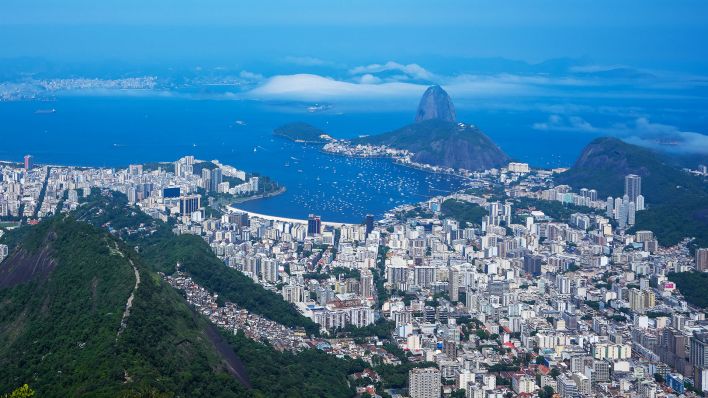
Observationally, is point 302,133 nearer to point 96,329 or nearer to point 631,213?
point 631,213

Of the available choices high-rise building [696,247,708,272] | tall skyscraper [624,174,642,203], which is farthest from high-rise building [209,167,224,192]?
high-rise building [696,247,708,272]

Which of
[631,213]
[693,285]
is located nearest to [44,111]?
[631,213]

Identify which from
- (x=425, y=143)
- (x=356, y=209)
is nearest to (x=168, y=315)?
(x=356, y=209)

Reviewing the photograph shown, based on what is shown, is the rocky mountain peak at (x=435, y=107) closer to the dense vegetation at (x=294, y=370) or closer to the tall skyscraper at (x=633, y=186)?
the tall skyscraper at (x=633, y=186)

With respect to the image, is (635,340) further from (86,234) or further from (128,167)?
(128,167)

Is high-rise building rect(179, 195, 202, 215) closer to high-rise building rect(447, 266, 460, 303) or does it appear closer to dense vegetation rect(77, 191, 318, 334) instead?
dense vegetation rect(77, 191, 318, 334)

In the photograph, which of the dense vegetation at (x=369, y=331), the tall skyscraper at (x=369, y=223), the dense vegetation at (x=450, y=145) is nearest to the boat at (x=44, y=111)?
the dense vegetation at (x=450, y=145)
